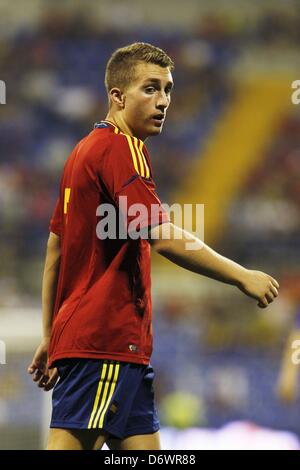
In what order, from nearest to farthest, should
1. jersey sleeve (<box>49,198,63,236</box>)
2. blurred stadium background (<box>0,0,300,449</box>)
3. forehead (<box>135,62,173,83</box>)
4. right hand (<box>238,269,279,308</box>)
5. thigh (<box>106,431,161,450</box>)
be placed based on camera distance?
right hand (<box>238,269,279,308</box>)
thigh (<box>106,431,161,450</box>)
forehead (<box>135,62,173,83</box>)
jersey sleeve (<box>49,198,63,236</box>)
blurred stadium background (<box>0,0,300,449</box>)

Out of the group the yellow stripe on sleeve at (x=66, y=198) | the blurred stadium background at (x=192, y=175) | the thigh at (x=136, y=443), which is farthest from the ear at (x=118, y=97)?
the blurred stadium background at (x=192, y=175)

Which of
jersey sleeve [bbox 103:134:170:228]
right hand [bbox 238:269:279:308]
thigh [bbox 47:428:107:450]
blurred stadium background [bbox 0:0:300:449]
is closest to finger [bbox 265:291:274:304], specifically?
right hand [bbox 238:269:279:308]

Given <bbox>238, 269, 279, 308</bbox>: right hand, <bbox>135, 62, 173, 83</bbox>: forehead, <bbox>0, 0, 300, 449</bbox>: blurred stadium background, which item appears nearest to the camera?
<bbox>238, 269, 279, 308</bbox>: right hand

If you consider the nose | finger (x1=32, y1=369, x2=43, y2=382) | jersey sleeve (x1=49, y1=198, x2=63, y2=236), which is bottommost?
finger (x1=32, y1=369, x2=43, y2=382)

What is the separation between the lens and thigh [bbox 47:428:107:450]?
97.2 inches

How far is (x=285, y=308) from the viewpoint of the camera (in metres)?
10.1

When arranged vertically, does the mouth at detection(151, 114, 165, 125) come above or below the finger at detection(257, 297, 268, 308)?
above

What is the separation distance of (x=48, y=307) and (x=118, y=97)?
71cm

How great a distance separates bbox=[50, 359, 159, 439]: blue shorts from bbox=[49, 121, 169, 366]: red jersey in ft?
0.11

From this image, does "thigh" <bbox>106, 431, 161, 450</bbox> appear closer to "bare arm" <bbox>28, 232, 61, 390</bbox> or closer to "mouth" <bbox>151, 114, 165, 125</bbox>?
"bare arm" <bbox>28, 232, 61, 390</bbox>

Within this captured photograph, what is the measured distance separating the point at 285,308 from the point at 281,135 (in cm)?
484

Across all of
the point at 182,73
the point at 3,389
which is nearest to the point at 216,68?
the point at 182,73

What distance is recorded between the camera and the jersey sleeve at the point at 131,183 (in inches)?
96.0

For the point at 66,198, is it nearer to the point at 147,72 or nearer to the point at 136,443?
the point at 147,72
